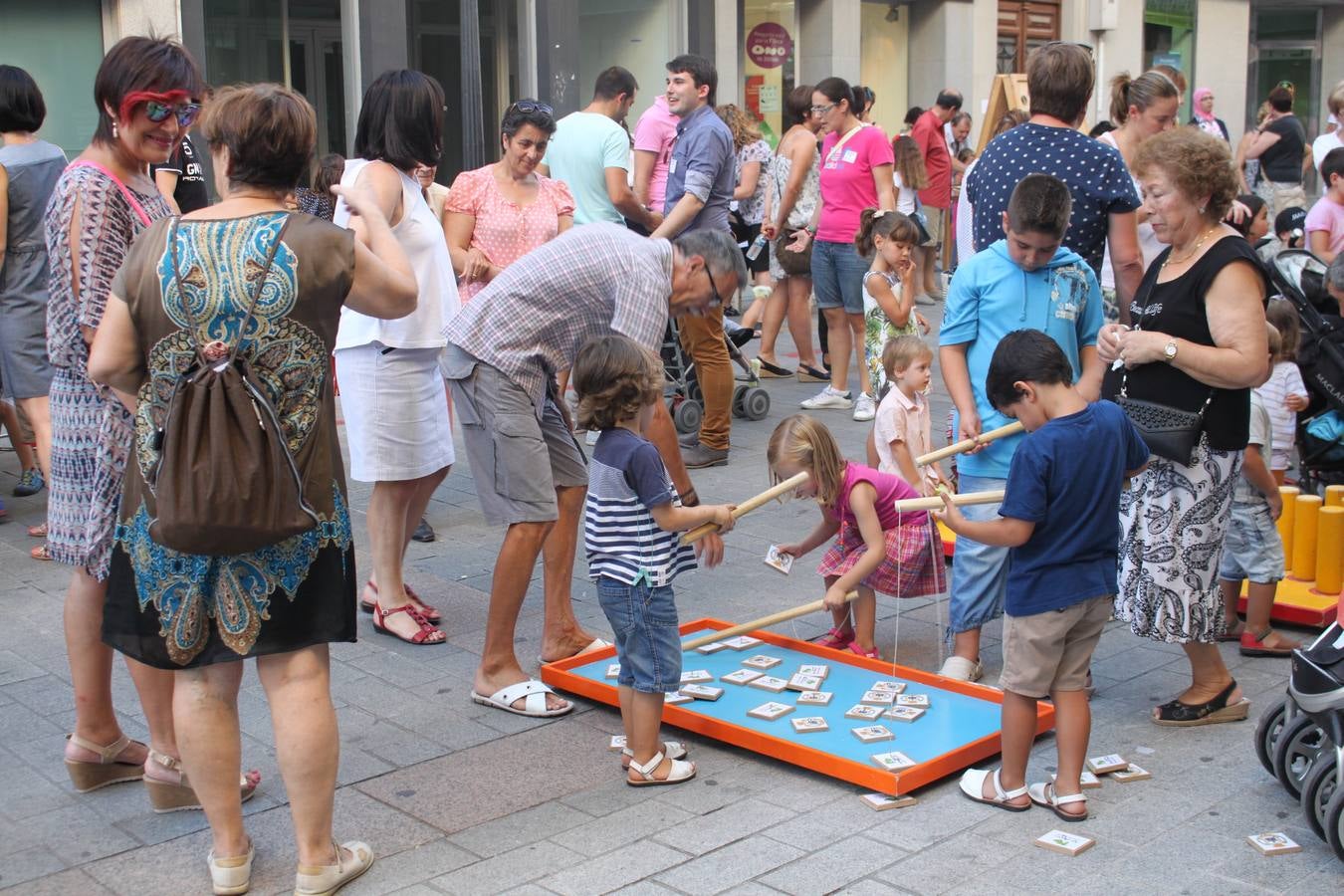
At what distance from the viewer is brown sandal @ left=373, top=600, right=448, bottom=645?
549 cm

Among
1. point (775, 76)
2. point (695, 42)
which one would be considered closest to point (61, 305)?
point (695, 42)

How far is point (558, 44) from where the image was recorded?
1540 cm

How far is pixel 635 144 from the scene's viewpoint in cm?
927

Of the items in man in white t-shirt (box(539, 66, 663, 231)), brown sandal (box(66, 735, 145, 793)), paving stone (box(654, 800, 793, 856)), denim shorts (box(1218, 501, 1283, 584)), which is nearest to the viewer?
paving stone (box(654, 800, 793, 856))

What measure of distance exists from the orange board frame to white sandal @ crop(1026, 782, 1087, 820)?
0.24 metres

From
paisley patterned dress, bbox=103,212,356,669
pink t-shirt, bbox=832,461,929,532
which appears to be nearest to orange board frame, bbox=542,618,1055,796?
pink t-shirt, bbox=832,461,929,532

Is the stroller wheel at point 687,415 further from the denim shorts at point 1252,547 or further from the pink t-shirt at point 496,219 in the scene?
the denim shorts at point 1252,547

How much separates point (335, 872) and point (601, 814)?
2.50ft

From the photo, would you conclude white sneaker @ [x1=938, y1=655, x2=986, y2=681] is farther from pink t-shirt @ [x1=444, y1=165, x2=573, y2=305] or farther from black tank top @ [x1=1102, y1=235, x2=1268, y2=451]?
pink t-shirt @ [x1=444, y1=165, x2=573, y2=305]

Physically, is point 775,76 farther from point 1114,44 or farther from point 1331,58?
point 1331,58

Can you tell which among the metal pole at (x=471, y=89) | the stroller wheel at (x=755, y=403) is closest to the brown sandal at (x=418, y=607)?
the stroller wheel at (x=755, y=403)

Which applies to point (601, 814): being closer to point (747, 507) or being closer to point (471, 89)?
point (747, 507)

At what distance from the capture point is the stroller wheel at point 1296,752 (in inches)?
155

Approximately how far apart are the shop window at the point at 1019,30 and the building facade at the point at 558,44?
0.03m
